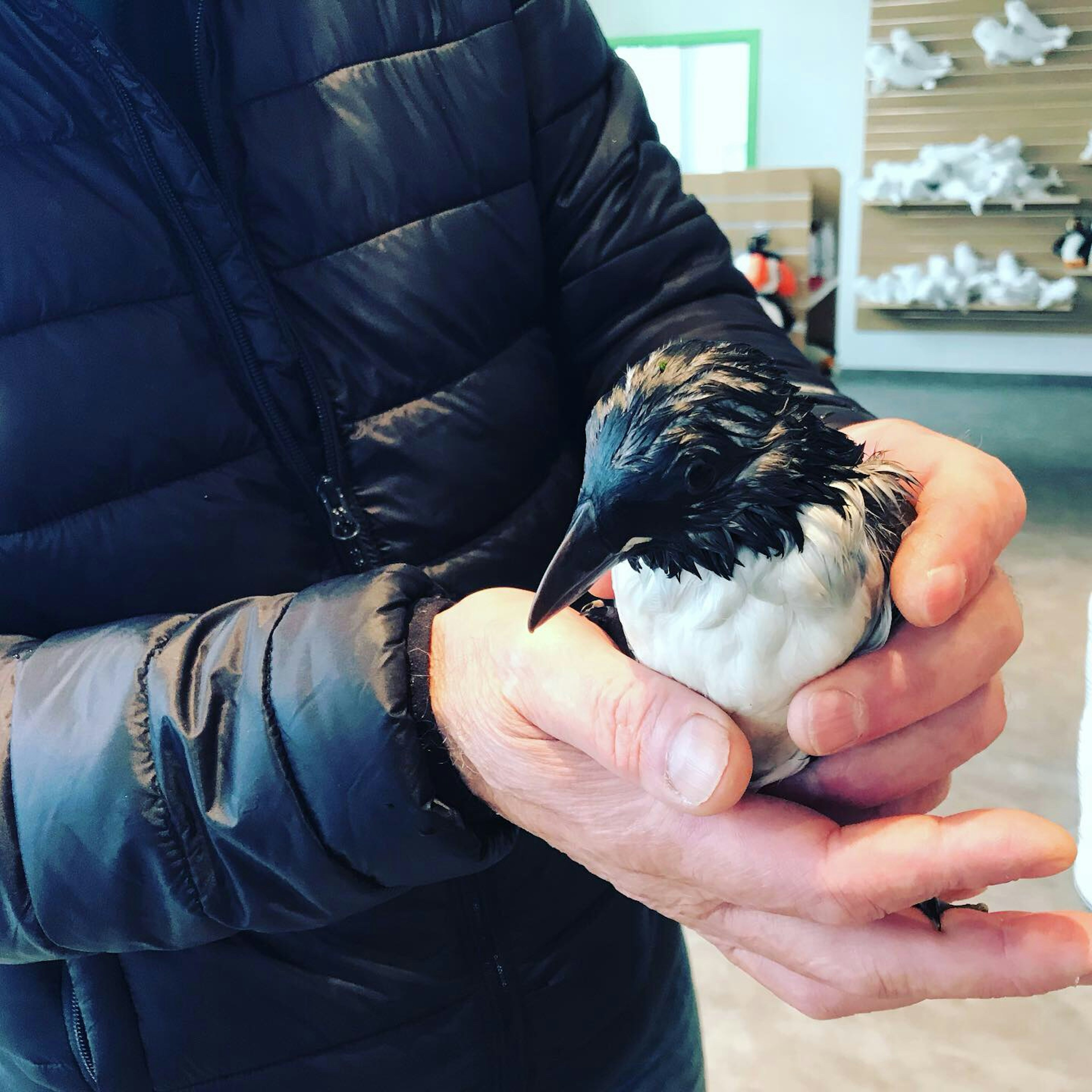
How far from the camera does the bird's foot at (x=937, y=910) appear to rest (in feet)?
2.29

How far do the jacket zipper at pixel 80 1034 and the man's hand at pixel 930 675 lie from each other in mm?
643

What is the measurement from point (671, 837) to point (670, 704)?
110 millimetres

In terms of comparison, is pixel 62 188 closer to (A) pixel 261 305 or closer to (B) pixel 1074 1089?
(A) pixel 261 305

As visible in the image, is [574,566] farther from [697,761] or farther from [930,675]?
[930,675]

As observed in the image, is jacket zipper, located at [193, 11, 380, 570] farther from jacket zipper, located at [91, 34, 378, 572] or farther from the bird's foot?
the bird's foot

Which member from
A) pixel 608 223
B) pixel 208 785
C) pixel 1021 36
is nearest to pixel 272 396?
pixel 208 785

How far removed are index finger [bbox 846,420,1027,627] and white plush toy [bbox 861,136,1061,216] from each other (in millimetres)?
5031

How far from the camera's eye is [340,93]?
94 cm

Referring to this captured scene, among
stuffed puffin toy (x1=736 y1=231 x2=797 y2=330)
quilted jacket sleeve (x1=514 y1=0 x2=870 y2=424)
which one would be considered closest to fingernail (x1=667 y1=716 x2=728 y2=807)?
quilted jacket sleeve (x1=514 y1=0 x2=870 y2=424)

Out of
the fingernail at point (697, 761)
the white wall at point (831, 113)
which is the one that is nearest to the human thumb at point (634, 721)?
the fingernail at point (697, 761)

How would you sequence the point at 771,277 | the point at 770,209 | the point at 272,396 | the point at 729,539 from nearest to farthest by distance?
the point at 729,539 → the point at 272,396 → the point at 771,277 → the point at 770,209

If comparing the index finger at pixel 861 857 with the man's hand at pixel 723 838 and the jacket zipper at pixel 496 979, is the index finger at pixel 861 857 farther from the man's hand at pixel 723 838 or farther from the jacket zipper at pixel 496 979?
the jacket zipper at pixel 496 979

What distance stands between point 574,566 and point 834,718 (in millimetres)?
217

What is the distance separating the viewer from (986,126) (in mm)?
5375
